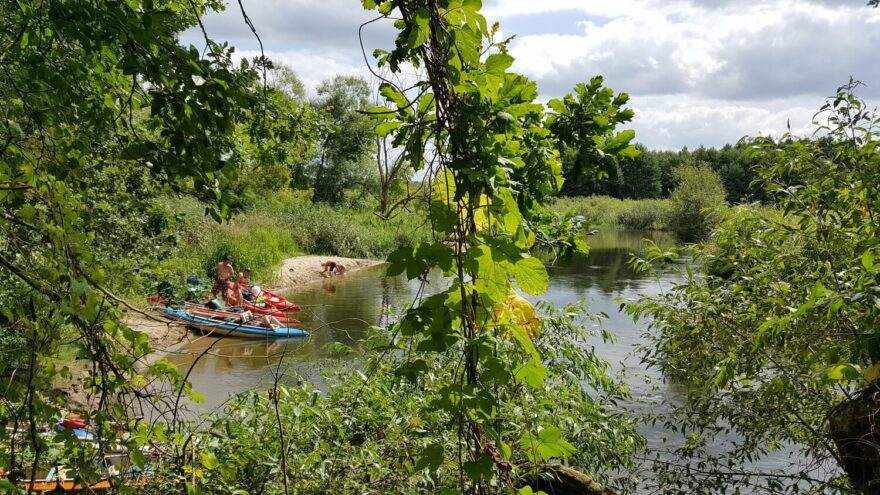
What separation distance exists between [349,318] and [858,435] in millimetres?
3724

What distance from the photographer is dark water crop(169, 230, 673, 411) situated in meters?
9.40

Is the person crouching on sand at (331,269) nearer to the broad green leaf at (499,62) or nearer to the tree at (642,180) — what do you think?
the broad green leaf at (499,62)

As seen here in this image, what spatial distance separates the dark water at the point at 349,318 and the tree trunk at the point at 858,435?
1.55 m

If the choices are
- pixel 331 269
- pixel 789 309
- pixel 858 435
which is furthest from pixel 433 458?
pixel 331 269

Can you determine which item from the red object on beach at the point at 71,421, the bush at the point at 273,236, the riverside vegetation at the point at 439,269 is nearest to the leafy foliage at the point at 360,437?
the riverside vegetation at the point at 439,269

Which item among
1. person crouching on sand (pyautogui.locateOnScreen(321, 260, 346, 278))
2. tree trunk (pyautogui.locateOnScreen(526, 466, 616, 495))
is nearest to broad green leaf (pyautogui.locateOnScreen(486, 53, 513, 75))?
tree trunk (pyautogui.locateOnScreen(526, 466, 616, 495))

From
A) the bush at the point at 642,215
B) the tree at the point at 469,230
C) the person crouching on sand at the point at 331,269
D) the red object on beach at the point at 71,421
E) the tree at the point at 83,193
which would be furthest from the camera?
the bush at the point at 642,215

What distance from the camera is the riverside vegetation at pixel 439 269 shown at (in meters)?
1.41

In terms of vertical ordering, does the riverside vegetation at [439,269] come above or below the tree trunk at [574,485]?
above

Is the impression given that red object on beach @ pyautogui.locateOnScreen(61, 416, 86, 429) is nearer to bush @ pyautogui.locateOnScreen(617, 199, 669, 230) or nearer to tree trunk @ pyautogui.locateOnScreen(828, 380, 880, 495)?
tree trunk @ pyautogui.locateOnScreen(828, 380, 880, 495)

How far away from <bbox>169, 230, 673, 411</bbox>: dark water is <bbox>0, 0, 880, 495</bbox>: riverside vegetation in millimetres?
855

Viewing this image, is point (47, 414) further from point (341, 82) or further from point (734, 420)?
point (341, 82)

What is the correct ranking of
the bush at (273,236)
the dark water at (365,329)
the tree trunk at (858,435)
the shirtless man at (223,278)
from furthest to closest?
the bush at (273,236), the shirtless man at (223,278), the dark water at (365,329), the tree trunk at (858,435)

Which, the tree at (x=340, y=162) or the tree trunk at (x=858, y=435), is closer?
the tree trunk at (x=858, y=435)
